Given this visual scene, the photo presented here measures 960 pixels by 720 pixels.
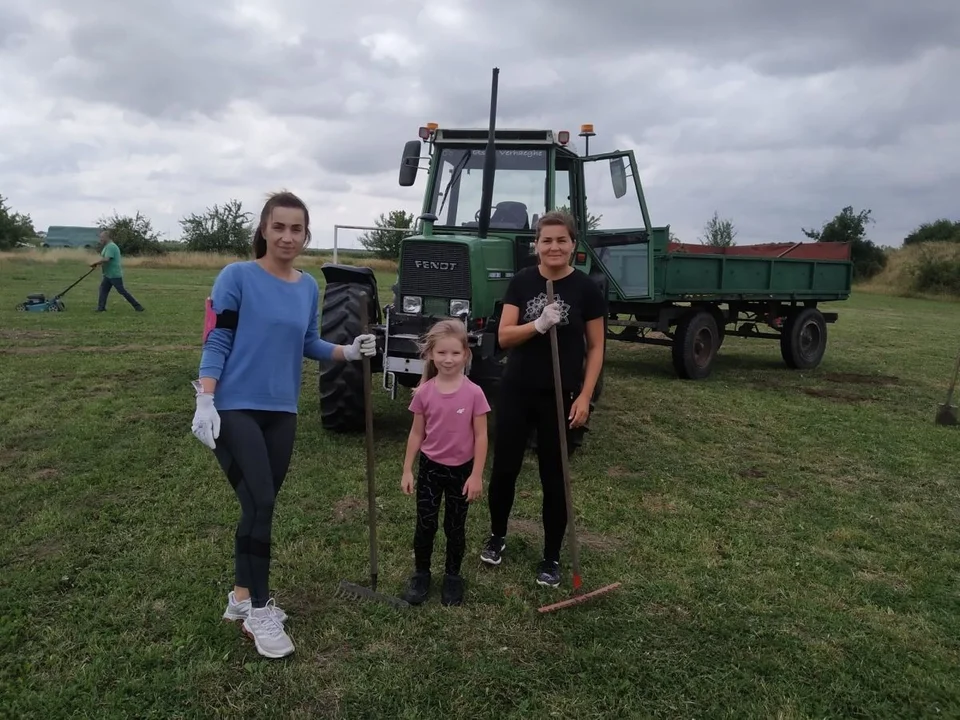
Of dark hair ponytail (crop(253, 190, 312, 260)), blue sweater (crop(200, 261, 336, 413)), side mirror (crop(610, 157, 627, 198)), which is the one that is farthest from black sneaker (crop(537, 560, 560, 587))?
side mirror (crop(610, 157, 627, 198))

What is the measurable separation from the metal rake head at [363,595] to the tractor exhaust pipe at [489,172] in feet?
10.9

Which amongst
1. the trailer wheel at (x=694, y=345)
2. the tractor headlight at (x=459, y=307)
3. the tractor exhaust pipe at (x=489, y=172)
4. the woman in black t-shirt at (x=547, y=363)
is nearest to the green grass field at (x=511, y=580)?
the woman in black t-shirt at (x=547, y=363)

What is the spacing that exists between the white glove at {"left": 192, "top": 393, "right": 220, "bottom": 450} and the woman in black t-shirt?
4.40ft

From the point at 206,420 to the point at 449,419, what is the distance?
3.41 feet

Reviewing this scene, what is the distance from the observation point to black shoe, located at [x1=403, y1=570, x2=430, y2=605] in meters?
3.29

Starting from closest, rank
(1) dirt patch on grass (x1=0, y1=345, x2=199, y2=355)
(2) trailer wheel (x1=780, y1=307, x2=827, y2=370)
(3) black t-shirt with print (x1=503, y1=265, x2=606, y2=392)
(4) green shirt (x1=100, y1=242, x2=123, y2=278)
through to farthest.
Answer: (3) black t-shirt with print (x1=503, y1=265, x2=606, y2=392), (1) dirt patch on grass (x1=0, y1=345, x2=199, y2=355), (2) trailer wheel (x1=780, y1=307, x2=827, y2=370), (4) green shirt (x1=100, y1=242, x2=123, y2=278)

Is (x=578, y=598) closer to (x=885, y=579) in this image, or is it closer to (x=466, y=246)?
(x=885, y=579)

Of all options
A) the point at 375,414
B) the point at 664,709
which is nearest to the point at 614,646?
the point at 664,709

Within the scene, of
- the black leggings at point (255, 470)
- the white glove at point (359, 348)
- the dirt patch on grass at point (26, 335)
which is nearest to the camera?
the black leggings at point (255, 470)

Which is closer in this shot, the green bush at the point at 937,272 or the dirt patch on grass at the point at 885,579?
the dirt patch on grass at the point at 885,579

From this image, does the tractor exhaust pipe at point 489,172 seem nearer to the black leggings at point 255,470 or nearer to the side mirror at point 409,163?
the side mirror at point 409,163

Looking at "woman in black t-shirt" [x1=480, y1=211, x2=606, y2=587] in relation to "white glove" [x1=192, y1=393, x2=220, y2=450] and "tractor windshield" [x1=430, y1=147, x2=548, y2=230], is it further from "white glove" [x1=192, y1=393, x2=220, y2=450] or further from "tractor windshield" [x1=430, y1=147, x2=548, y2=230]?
"tractor windshield" [x1=430, y1=147, x2=548, y2=230]

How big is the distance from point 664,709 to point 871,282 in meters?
40.7

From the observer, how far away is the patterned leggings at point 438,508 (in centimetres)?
329
